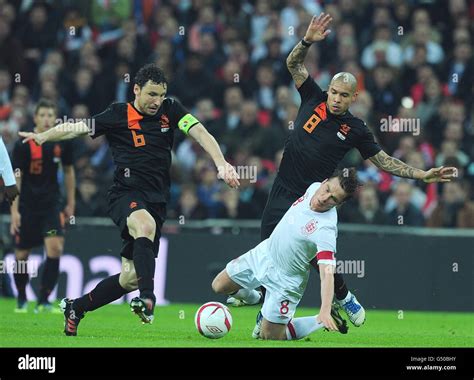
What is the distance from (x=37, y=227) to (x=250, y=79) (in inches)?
233

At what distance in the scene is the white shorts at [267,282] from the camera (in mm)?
10648

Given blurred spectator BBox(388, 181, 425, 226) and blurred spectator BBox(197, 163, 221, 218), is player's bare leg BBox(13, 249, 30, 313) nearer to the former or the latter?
blurred spectator BBox(197, 163, 221, 218)

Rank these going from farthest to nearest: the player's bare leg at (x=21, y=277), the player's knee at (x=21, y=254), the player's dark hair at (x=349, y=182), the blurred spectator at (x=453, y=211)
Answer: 1. the blurred spectator at (x=453, y=211)
2. the player's knee at (x=21, y=254)
3. the player's bare leg at (x=21, y=277)
4. the player's dark hair at (x=349, y=182)

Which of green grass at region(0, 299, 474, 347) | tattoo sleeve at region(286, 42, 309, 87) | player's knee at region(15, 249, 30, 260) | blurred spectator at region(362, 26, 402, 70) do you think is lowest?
green grass at region(0, 299, 474, 347)

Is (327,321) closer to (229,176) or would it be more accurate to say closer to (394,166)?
(229,176)

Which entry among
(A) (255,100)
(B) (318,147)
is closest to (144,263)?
(B) (318,147)

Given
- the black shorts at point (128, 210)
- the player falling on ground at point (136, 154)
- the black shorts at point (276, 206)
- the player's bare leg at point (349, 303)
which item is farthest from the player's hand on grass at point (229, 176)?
the player's bare leg at point (349, 303)

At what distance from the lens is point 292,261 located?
1058 centimetres

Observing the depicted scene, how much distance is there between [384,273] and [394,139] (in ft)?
8.37

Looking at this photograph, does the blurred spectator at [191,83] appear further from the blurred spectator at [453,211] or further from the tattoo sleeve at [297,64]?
the tattoo sleeve at [297,64]

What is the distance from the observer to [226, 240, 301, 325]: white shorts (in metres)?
10.6

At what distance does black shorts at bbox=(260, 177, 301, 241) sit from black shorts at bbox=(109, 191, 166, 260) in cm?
125

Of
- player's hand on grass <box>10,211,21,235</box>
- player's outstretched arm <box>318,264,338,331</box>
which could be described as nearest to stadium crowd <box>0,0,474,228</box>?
player's hand on grass <box>10,211,21,235</box>
